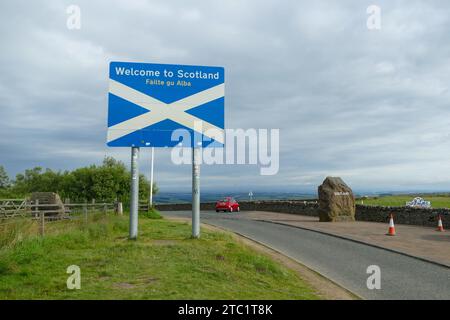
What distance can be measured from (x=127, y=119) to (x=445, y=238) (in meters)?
11.9

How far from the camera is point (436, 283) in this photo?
27.0 feet

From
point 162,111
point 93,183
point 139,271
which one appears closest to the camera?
point 139,271

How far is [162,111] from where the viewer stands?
1287 cm

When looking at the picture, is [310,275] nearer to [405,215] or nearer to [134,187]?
[134,187]

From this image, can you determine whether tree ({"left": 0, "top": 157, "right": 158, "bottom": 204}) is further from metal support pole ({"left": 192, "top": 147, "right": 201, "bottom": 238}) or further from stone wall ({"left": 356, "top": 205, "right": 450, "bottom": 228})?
metal support pole ({"left": 192, "top": 147, "right": 201, "bottom": 238})

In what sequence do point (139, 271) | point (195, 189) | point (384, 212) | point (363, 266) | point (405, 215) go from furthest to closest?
point (384, 212) → point (405, 215) → point (195, 189) → point (363, 266) → point (139, 271)

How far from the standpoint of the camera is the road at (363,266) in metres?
7.59

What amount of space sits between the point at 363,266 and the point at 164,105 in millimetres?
7128

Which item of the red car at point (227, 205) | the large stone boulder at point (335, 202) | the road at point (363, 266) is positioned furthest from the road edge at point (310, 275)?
the red car at point (227, 205)

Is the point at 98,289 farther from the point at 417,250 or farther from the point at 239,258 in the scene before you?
the point at 417,250

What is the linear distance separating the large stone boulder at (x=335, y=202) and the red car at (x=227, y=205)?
15664 mm

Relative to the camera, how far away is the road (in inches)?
299

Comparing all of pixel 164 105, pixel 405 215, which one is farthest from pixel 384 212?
pixel 164 105
